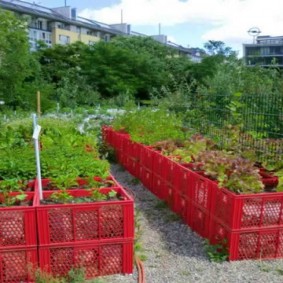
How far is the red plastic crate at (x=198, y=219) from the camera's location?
13.3 ft

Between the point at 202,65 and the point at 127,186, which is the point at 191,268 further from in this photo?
the point at 202,65

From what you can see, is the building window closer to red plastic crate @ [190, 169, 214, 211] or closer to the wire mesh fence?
the wire mesh fence

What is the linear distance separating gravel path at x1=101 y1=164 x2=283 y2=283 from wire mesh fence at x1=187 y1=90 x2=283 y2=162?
4.98 ft

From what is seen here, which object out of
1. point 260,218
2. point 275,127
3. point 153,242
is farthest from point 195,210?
point 275,127

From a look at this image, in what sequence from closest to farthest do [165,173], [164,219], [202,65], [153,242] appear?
[153,242] → [164,219] → [165,173] → [202,65]

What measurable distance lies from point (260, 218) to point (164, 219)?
156cm

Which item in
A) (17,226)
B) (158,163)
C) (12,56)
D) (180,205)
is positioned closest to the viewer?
(17,226)

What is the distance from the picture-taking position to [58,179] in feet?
11.9

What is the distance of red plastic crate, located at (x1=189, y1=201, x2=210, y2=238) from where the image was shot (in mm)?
4047

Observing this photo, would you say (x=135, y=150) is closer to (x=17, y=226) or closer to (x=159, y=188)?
(x=159, y=188)

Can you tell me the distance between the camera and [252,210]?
138 inches

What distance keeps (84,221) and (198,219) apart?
1595 mm

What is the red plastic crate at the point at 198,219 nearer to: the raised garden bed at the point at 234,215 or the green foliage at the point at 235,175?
the raised garden bed at the point at 234,215

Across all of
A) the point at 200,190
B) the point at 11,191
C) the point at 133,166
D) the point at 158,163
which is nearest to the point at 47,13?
the point at 133,166
